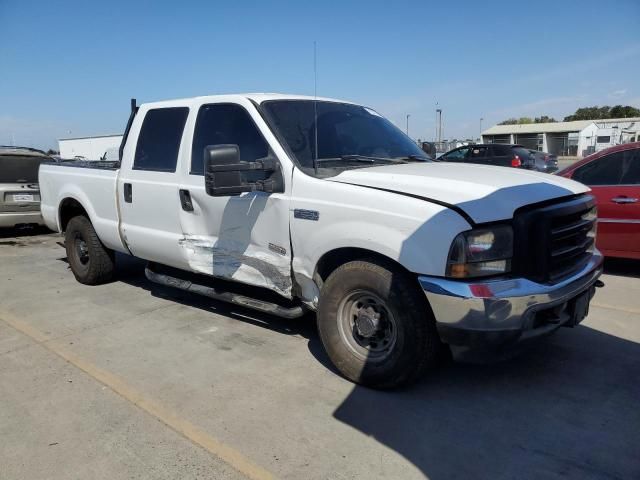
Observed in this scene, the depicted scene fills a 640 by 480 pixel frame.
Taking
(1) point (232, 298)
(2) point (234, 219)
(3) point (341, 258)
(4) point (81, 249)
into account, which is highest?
(2) point (234, 219)

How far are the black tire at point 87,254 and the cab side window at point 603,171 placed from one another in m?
5.96

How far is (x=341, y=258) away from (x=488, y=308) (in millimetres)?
1142

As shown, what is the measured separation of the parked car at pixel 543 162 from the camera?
1800 centimetres

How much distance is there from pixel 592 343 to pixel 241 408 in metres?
2.93

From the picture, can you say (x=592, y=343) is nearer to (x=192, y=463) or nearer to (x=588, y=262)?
(x=588, y=262)

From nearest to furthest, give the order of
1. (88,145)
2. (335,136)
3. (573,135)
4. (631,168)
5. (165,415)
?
(165,415) → (335,136) → (631,168) → (88,145) → (573,135)

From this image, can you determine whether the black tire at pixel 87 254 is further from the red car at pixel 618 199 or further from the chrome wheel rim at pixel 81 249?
the red car at pixel 618 199

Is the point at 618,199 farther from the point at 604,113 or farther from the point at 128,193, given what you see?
the point at 604,113

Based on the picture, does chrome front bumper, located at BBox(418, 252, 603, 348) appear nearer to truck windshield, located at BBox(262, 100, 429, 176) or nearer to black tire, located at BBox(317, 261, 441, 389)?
black tire, located at BBox(317, 261, 441, 389)

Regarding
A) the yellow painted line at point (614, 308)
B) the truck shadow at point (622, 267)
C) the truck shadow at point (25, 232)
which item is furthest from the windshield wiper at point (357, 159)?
the truck shadow at point (25, 232)

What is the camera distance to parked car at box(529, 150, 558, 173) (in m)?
18.0

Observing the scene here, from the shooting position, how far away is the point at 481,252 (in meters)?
3.00

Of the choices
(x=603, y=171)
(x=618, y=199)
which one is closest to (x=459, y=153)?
(x=603, y=171)

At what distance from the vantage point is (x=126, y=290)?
6.23m
